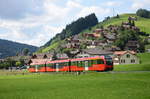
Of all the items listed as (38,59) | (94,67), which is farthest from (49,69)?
(38,59)

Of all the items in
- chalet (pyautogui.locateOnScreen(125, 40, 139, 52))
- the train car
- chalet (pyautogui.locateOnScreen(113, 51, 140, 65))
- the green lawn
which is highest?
chalet (pyautogui.locateOnScreen(125, 40, 139, 52))

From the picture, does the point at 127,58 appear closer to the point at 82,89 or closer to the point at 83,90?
the point at 82,89

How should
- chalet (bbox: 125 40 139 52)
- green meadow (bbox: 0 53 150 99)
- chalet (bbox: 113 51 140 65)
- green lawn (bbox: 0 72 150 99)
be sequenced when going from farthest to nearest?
chalet (bbox: 125 40 139 52)
chalet (bbox: 113 51 140 65)
green meadow (bbox: 0 53 150 99)
green lawn (bbox: 0 72 150 99)

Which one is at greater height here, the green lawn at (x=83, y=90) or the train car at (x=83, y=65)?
the train car at (x=83, y=65)

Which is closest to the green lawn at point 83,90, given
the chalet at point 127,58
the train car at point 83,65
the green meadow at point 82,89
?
the green meadow at point 82,89

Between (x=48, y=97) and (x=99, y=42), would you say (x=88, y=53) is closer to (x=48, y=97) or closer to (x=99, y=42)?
(x=99, y=42)

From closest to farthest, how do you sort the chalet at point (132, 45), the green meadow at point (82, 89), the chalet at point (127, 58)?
the green meadow at point (82, 89) < the chalet at point (127, 58) < the chalet at point (132, 45)

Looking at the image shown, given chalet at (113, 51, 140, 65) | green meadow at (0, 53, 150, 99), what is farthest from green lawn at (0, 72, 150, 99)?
chalet at (113, 51, 140, 65)

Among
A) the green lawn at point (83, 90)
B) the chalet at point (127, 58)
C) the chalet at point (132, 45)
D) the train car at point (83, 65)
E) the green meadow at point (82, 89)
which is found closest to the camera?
the green lawn at point (83, 90)

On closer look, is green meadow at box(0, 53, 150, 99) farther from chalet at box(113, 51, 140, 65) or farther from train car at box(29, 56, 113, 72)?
chalet at box(113, 51, 140, 65)

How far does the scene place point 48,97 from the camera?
2283 cm

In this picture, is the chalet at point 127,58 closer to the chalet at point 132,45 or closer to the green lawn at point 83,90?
the chalet at point 132,45

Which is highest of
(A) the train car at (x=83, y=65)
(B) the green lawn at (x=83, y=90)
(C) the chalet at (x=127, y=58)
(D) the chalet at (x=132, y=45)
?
(D) the chalet at (x=132, y=45)

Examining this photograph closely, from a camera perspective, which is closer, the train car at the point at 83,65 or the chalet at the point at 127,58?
the train car at the point at 83,65
